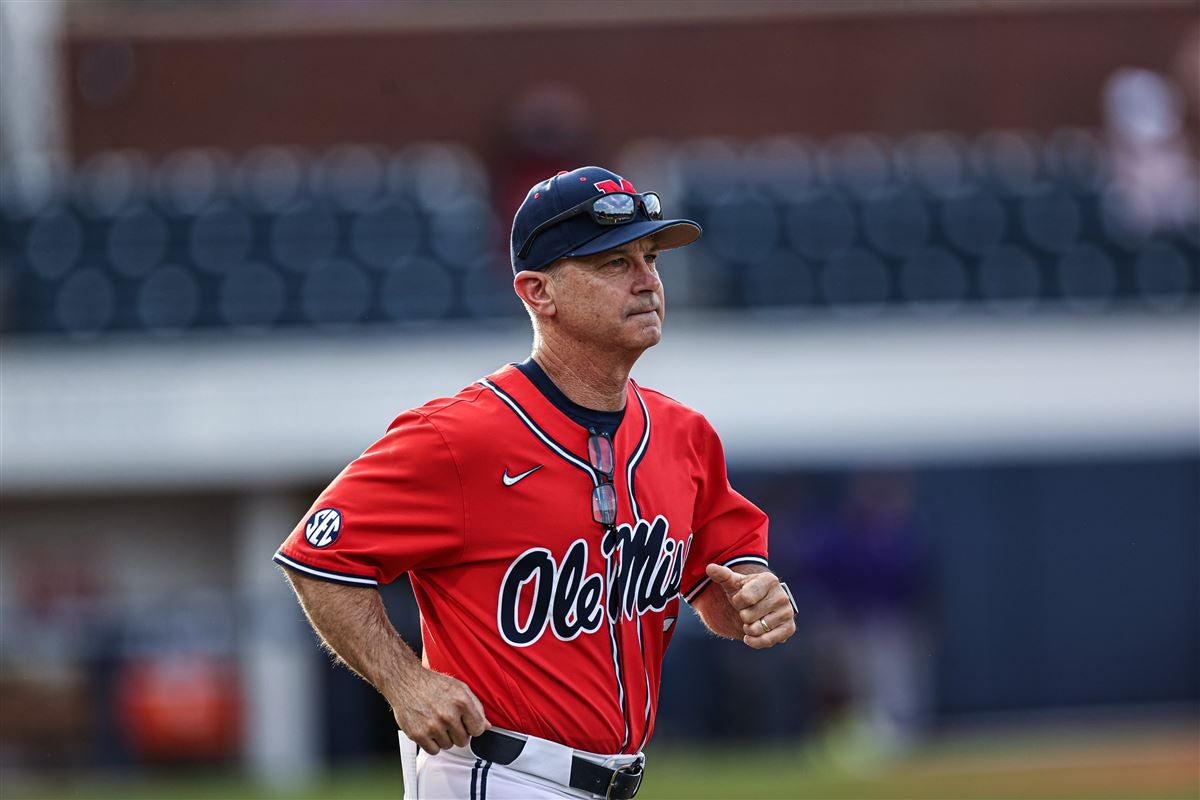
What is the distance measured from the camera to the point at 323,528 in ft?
11.2

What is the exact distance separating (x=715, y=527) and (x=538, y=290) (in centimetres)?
71

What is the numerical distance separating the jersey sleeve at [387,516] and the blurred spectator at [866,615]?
9.02 meters

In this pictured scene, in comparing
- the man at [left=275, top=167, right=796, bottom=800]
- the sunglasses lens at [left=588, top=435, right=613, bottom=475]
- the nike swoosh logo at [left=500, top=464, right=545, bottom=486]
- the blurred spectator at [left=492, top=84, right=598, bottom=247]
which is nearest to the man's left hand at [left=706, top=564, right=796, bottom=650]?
the man at [left=275, top=167, right=796, bottom=800]

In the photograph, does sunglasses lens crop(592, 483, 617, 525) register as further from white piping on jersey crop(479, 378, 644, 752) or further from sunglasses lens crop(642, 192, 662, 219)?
sunglasses lens crop(642, 192, 662, 219)

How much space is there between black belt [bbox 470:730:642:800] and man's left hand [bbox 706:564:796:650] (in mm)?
363

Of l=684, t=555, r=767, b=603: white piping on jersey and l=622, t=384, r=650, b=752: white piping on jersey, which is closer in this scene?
l=622, t=384, r=650, b=752: white piping on jersey

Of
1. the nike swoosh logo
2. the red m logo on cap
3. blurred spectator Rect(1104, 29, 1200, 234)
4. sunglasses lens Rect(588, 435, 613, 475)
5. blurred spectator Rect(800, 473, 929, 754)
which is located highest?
blurred spectator Rect(1104, 29, 1200, 234)

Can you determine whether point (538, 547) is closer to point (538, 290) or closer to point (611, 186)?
point (538, 290)

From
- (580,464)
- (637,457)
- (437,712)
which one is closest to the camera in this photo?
(437,712)

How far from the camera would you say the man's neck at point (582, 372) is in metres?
3.69

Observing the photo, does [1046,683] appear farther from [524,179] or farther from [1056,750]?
[524,179]

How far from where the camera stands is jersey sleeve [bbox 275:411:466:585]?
339 cm

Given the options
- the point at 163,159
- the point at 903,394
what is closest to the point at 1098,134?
the point at 903,394

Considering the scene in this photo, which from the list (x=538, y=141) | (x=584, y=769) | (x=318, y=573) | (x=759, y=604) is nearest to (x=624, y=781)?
(x=584, y=769)
